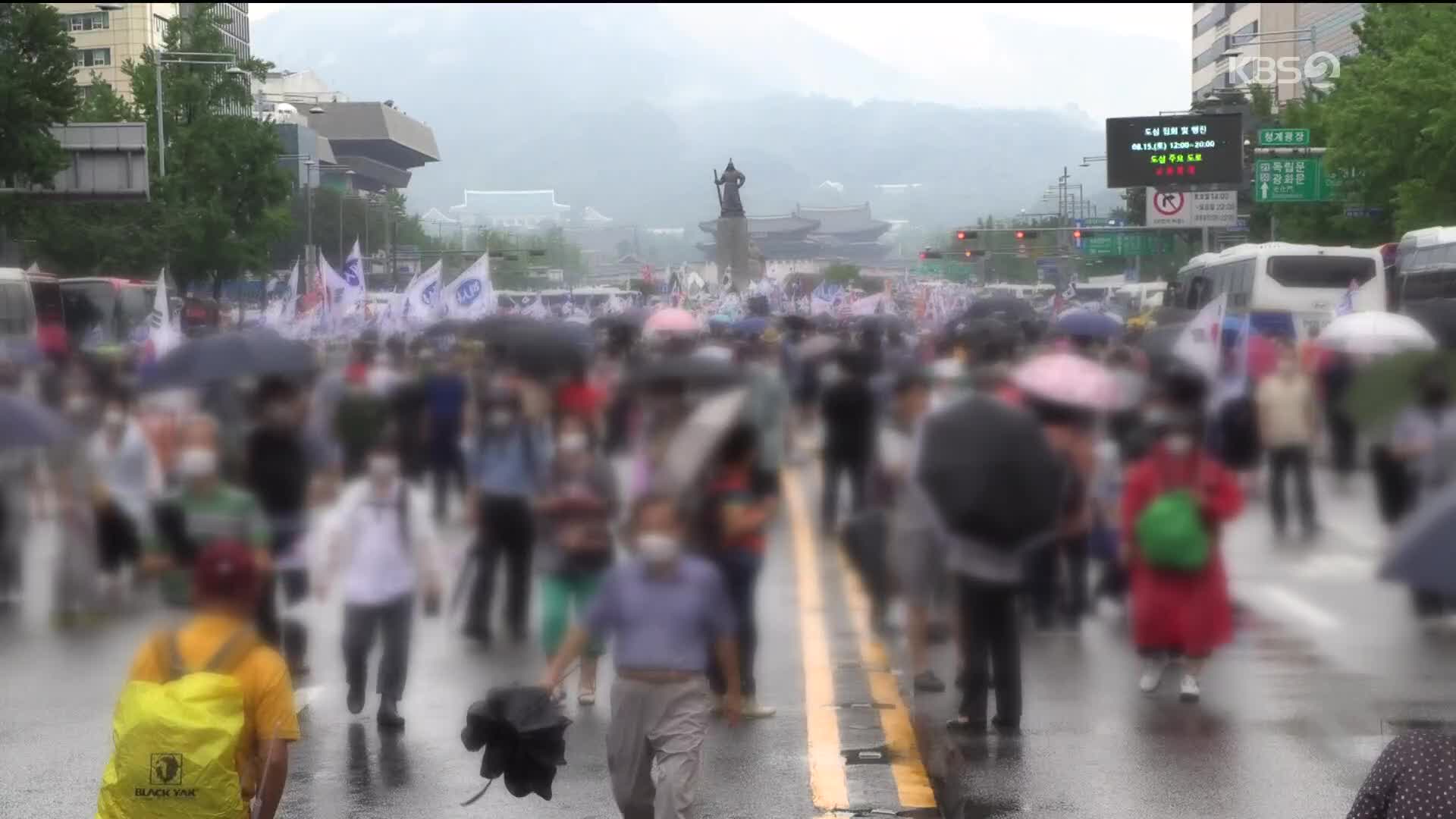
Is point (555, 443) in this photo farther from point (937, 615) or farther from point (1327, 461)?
point (1327, 461)

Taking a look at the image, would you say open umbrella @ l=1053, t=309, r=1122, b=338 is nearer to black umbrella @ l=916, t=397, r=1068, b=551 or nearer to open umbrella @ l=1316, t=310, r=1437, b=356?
black umbrella @ l=916, t=397, r=1068, b=551

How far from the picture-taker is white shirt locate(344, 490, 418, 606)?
4.67 m

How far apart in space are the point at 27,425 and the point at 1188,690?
5.22 metres

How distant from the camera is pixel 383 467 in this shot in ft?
15.5

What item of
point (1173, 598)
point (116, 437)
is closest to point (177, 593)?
point (116, 437)

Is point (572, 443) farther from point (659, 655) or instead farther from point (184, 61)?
point (184, 61)

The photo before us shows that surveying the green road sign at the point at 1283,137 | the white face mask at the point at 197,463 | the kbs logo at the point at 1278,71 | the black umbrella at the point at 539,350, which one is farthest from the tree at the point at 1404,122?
the white face mask at the point at 197,463

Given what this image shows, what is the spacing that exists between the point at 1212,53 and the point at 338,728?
126 meters

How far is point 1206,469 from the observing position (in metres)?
4.40

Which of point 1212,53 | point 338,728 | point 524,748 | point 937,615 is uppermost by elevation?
point 1212,53

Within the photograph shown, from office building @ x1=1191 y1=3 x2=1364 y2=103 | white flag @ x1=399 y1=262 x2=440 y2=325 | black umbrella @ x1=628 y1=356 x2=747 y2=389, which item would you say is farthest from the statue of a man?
office building @ x1=1191 y1=3 x2=1364 y2=103

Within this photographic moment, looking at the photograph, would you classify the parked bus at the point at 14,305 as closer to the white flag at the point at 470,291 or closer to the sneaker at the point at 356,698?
the white flag at the point at 470,291

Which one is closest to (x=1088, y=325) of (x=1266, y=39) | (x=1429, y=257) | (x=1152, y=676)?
(x=1152, y=676)

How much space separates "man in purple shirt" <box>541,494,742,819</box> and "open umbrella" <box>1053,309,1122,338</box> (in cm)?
103
